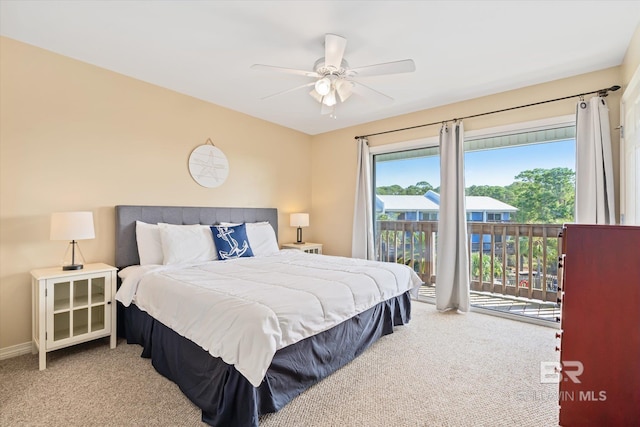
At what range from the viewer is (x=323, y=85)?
8.08 feet

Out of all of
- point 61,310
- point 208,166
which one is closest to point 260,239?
point 208,166

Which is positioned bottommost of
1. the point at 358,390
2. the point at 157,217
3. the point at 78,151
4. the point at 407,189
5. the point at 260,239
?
the point at 358,390

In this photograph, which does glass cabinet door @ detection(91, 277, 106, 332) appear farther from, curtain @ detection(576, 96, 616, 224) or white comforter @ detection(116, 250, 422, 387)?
curtain @ detection(576, 96, 616, 224)

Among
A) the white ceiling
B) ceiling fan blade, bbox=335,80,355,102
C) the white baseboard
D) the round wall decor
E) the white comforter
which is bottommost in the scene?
the white baseboard

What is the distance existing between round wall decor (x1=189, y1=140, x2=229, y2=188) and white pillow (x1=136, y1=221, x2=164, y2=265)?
87 centimetres

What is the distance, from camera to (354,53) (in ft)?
8.57

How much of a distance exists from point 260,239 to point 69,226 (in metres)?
1.90

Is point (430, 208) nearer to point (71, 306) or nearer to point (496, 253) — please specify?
point (496, 253)

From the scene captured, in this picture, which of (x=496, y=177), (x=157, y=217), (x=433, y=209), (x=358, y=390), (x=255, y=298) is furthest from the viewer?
(x=433, y=209)

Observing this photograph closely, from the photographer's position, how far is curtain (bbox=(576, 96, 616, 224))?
2.70m

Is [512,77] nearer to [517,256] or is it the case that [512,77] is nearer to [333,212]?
[517,256]

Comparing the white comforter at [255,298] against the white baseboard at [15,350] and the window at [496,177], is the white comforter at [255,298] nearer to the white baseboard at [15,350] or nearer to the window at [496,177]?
the white baseboard at [15,350]

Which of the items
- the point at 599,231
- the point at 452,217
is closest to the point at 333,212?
the point at 452,217

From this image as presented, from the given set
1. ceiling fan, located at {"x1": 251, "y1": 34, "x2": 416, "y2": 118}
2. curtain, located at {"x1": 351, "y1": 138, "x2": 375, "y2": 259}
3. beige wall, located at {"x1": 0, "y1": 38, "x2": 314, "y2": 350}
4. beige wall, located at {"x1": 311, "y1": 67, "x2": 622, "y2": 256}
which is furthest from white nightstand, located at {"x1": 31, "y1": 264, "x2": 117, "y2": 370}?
beige wall, located at {"x1": 311, "y1": 67, "x2": 622, "y2": 256}
